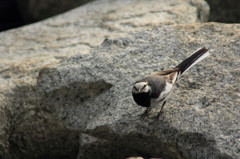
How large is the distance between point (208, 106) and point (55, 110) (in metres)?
2.40

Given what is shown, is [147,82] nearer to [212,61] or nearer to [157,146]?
[157,146]

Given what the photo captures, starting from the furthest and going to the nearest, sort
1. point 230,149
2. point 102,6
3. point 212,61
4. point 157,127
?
point 102,6
point 212,61
point 157,127
point 230,149

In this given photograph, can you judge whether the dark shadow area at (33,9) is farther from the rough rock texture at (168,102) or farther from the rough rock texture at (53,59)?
the rough rock texture at (168,102)

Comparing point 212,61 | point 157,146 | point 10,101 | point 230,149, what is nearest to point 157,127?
point 157,146

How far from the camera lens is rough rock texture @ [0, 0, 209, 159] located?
5246mm

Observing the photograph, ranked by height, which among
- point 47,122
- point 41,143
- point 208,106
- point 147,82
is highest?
point 147,82

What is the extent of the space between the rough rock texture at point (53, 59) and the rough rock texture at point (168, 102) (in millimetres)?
58

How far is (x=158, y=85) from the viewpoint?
4426mm

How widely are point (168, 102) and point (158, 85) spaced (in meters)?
0.34

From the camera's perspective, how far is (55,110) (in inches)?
207

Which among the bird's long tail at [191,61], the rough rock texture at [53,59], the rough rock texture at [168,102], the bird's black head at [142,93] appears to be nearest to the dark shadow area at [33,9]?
the rough rock texture at [53,59]

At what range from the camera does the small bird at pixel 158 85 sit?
4.27 m

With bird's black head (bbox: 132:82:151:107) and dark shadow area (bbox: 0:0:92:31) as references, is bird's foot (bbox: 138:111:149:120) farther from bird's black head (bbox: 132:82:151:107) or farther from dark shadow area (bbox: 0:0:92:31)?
dark shadow area (bbox: 0:0:92:31)

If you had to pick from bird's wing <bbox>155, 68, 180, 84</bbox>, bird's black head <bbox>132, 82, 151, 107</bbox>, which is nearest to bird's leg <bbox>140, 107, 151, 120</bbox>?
bird's black head <bbox>132, 82, 151, 107</bbox>
